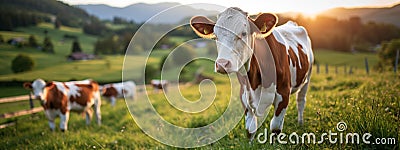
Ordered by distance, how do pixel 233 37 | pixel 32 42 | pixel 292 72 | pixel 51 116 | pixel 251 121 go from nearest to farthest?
pixel 233 37
pixel 251 121
pixel 292 72
pixel 51 116
pixel 32 42

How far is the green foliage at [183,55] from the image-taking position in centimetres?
388

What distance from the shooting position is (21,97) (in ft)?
36.6

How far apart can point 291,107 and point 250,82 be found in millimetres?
2445

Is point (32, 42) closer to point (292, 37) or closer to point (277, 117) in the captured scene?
point (292, 37)

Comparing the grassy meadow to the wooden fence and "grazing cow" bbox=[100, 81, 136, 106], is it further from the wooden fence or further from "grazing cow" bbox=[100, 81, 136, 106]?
"grazing cow" bbox=[100, 81, 136, 106]

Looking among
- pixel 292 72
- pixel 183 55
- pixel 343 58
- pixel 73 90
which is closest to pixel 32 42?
pixel 73 90

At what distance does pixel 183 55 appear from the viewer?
4.12 m

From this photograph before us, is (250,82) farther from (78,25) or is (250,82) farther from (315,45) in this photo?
(315,45)

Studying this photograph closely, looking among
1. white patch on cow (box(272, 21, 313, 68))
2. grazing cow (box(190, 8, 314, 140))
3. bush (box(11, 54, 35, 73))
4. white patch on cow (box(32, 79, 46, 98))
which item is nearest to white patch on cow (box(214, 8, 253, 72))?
grazing cow (box(190, 8, 314, 140))

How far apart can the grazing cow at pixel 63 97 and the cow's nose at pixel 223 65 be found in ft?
23.8

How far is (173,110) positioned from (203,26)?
7.05 metres

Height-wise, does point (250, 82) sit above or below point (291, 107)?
above

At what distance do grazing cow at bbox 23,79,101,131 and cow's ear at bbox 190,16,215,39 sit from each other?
263 inches

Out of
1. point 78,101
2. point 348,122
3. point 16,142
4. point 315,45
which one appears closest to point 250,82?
point 348,122
